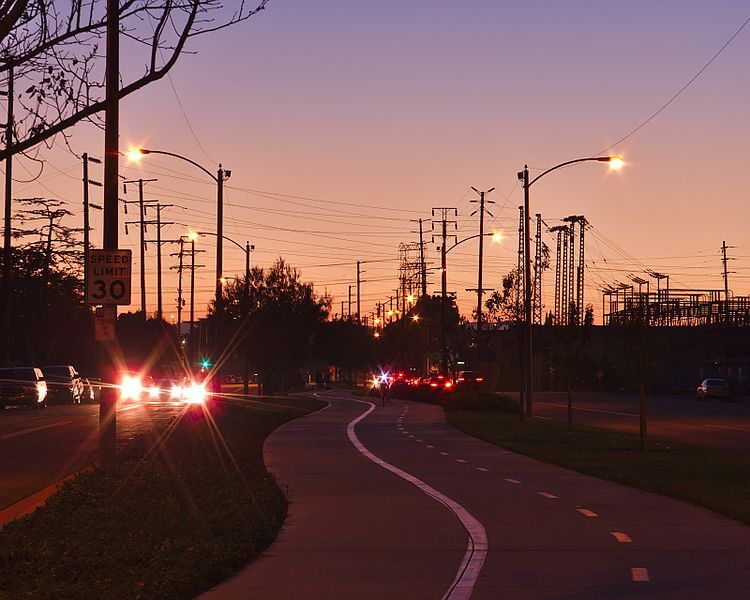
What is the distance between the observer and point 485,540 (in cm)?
1391

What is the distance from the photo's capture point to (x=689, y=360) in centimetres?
13012

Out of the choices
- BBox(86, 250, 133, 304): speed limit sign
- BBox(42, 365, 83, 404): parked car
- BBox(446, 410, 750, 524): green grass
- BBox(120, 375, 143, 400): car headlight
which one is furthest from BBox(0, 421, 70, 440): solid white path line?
BBox(120, 375, 143, 400): car headlight

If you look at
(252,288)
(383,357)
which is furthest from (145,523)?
(383,357)

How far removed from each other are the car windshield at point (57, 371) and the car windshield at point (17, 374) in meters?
8.24

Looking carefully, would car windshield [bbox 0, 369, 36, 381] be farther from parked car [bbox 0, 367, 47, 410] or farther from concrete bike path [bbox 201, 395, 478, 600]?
concrete bike path [bbox 201, 395, 478, 600]

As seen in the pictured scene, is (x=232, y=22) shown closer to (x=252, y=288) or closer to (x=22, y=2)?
(x=22, y=2)

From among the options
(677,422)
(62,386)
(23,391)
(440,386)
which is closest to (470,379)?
(440,386)

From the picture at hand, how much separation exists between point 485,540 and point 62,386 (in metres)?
55.5

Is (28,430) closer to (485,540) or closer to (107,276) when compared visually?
(107,276)

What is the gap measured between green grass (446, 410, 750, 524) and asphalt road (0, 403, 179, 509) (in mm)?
9205

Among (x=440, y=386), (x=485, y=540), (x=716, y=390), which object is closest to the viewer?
(x=485, y=540)

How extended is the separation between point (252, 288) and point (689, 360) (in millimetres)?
A: 61303

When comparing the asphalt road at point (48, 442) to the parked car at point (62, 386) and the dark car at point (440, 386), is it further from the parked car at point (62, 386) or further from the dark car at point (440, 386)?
the dark car at point (440, 386)

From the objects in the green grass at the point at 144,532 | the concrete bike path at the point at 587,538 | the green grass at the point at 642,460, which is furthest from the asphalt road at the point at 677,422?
the green grass at the point at 144,532
